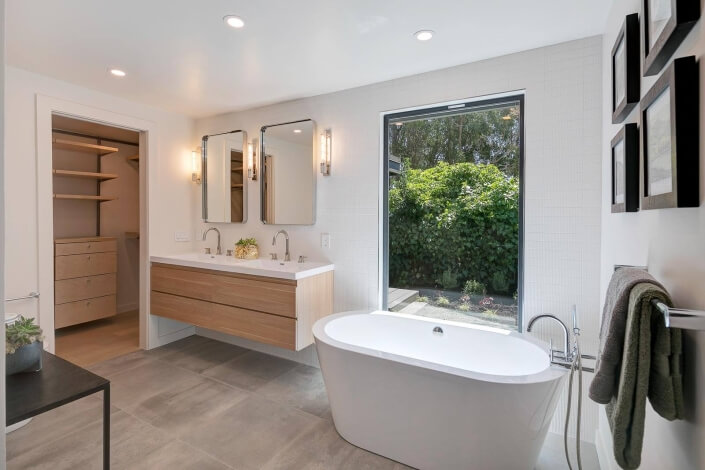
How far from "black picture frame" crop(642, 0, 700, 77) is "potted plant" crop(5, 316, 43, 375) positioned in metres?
2.39

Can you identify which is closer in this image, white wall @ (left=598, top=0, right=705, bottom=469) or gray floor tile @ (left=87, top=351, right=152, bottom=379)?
white wall @ (left=598, top=0, right=705, bottom=469)

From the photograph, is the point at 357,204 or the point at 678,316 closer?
the point at 678,316

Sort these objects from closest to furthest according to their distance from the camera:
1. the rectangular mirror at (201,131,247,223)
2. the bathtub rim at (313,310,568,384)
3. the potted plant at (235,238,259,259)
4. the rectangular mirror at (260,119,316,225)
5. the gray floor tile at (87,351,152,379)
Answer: the bathtub rim at (313,310,568,384), the gray floor tile at (87,351,152,379), the rectangular mirror at (260,119,316,225), the potted plant at (235,238,259,259), the rectangular mirror at (201,131,247,223)

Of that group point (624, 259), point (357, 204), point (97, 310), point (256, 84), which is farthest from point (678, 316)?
point (97, 310)

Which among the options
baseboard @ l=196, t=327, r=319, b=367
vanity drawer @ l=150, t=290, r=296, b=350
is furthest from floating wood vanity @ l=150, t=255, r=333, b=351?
baseboard @ l=196, t=327, r=319, b=367

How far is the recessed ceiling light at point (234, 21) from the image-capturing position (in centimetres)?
203

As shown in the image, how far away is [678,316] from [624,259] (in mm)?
1036

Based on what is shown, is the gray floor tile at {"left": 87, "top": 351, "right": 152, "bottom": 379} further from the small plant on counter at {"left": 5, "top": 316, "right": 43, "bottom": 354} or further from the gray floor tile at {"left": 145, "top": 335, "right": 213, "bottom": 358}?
the small plant on counter at {"left": 5, "top": 316, "right": 43, "bottom": 354}

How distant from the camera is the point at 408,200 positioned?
9.89 ft

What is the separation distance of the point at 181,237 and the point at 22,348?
8.38ft

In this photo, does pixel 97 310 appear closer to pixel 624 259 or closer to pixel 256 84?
pixel 256 84

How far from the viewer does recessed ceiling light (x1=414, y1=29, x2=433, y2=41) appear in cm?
216

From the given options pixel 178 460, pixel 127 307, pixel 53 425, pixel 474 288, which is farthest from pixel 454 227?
pixel 127 307

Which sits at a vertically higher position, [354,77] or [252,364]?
[354,77]
